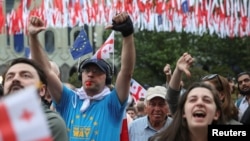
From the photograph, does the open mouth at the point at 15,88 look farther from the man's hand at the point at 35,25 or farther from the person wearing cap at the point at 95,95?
the man's hand at the point at 35,25

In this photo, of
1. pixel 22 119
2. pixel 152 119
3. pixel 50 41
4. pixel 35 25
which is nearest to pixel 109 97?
pixel 35 25

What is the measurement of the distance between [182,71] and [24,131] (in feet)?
12.8

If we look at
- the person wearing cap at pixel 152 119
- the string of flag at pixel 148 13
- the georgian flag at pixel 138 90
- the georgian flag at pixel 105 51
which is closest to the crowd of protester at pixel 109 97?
the person wearing cap at pixel 152 119

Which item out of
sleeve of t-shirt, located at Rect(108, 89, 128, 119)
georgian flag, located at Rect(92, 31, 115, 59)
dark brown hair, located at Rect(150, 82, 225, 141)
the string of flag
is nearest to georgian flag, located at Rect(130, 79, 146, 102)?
georgian flag, located at Rect(92, 31, 115, 59)

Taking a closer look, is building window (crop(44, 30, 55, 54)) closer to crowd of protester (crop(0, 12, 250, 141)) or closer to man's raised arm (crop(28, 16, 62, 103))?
crowd of protester (crop(0, 12, 250, 141))

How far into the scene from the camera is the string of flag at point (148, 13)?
1900 centimetres

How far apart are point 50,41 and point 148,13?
44.2m

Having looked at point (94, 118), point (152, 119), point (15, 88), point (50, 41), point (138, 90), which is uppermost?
point (15, 88)

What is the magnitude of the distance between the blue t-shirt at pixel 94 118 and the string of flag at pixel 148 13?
41.0ft

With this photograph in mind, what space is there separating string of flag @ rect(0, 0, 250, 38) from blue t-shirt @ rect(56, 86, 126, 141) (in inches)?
492

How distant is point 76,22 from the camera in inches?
784

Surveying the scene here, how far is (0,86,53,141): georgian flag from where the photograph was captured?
2.56 meters

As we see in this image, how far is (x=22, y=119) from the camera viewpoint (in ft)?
8.42

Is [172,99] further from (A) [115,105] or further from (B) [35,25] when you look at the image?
(B) [35,25]
